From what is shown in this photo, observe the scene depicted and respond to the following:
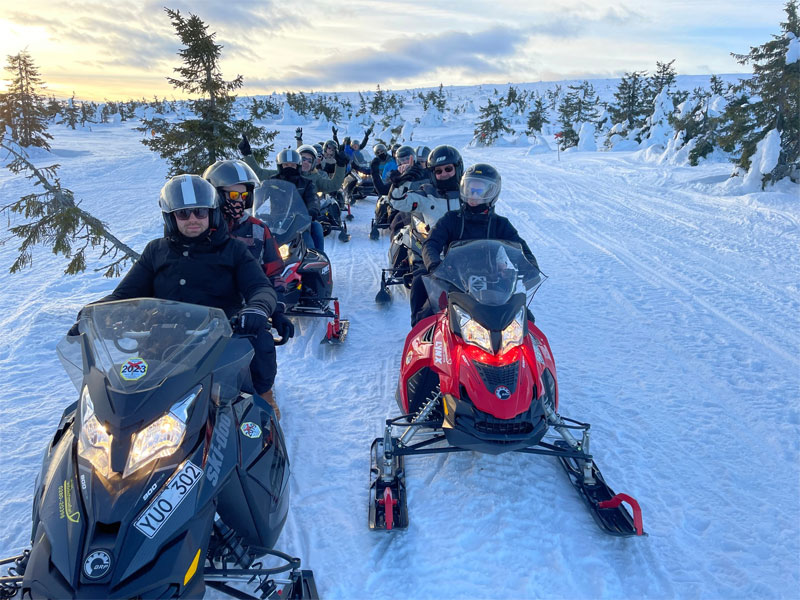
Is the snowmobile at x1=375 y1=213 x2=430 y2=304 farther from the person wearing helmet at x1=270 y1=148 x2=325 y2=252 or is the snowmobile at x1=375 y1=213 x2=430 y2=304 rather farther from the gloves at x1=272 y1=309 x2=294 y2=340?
the gloves at x1=272 y1=309 x2=294 y2=340

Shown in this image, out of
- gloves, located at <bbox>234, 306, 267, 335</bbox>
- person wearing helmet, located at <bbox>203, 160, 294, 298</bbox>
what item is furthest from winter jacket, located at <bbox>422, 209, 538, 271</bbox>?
gloves, located at <bbox>234, 306, 267, 335</bbox>

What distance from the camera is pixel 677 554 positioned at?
307 centimetres

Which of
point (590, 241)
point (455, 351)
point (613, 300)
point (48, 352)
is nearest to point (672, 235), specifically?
point (590, 241)

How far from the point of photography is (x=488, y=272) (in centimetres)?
372

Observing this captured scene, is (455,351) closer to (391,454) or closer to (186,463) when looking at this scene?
(391,454)

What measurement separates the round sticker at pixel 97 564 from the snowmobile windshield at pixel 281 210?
4959 mm

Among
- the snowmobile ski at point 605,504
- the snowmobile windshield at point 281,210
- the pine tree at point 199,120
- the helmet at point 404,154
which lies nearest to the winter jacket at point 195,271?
the snowmobile ski at point 605,504

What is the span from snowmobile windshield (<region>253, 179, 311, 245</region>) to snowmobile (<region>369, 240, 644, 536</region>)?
3189mm

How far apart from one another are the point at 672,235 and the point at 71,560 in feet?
36.1

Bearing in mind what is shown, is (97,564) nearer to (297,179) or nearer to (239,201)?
(239,201)

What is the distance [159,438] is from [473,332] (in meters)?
2.09

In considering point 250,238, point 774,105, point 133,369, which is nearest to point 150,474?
point 133,369

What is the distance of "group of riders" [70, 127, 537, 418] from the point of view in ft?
11.5

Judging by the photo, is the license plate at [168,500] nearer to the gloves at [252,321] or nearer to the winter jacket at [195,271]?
the gloves at [252,321]
